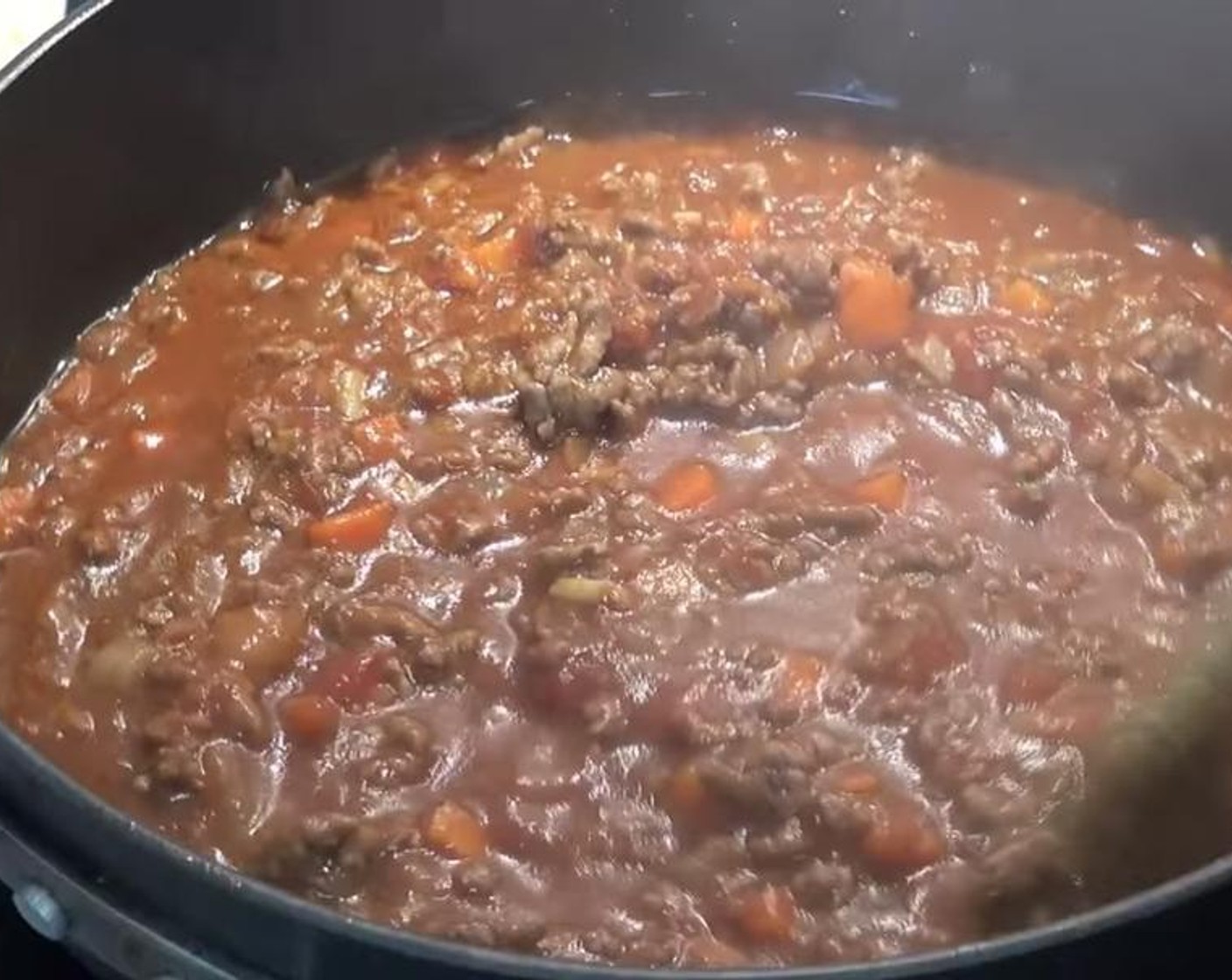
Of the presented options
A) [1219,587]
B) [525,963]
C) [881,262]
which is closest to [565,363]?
[881,262]

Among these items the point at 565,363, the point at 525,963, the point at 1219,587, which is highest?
the point at 525,963

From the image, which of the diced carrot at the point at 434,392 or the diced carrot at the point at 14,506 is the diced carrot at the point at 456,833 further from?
the diced carrot at the point at 14,506

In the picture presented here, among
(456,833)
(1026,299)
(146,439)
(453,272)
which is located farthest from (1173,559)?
(146,439)

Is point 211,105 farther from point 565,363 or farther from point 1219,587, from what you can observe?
point 1219,587

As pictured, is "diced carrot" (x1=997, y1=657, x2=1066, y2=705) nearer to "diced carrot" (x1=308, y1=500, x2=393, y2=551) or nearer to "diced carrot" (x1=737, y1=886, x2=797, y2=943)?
"diced carrot" (x1=737, y1=886, x2=797, y2=943)

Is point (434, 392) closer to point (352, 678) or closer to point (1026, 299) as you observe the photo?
point (352, 678)

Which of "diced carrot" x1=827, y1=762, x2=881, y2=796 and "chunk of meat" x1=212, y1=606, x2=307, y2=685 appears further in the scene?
"chunk of meat" x1=212, y1=606, x2=307, y2=685

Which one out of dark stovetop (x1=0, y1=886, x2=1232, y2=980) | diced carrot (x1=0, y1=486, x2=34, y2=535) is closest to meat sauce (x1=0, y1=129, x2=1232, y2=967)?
diced carrot (x1=0, y1=486, x2=34, y2=535)

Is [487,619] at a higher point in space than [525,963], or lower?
lower
